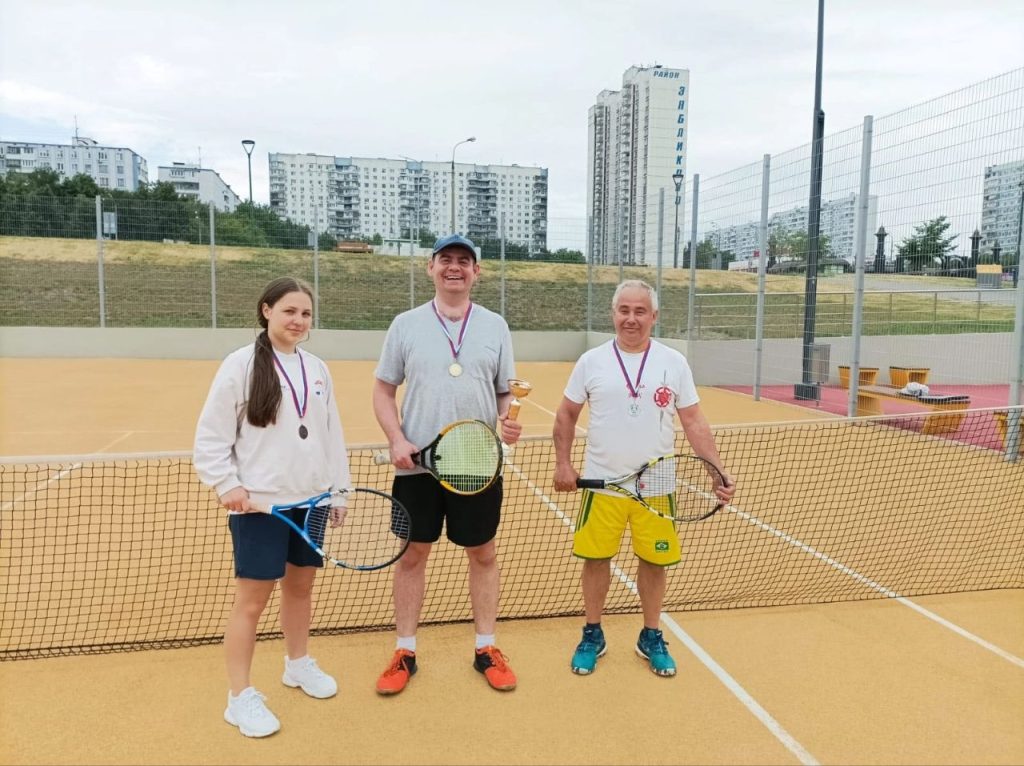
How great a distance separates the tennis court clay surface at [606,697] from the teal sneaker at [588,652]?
45mm

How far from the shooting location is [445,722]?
9.67 feet

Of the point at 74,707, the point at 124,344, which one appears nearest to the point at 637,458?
the point at 74,707

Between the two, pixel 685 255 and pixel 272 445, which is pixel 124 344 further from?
pixel 272 445

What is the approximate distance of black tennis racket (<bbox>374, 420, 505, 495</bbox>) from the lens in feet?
9.92

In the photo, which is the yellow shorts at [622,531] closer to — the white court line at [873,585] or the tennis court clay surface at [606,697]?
the tennis court clay surface at [606,697]

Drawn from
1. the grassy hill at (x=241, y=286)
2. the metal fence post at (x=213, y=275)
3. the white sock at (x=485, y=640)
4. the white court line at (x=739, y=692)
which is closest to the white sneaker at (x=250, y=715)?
the white sock at (x=485, y=640)

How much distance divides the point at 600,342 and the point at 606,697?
57.2 feet

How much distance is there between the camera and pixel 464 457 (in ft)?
9.96

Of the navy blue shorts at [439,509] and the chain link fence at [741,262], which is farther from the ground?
the chain link fence at [741,262]

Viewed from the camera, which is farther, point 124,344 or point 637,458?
point 124,344

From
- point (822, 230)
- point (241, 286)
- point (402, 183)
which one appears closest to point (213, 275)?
point (241, 286)

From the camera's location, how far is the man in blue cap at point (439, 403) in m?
3.11

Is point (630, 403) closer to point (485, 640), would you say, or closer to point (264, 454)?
point (485, 640)

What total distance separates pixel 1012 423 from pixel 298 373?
7403mm
